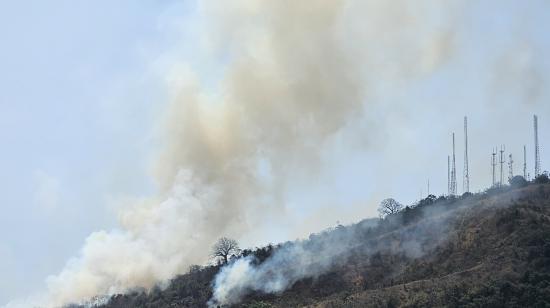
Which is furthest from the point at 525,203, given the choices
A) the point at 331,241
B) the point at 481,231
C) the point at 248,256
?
the point at 248,256

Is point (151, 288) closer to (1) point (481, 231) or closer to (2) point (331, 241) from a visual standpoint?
(2) point (331, 241)

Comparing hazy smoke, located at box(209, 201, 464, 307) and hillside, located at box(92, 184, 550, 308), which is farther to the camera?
hazy smoke, located at box(209, 201, 464, 307)

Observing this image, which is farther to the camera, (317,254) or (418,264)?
(317,254)

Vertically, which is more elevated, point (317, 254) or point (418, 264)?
point (317, 254)

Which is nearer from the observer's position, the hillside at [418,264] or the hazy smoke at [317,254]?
the hillside at [418,264]

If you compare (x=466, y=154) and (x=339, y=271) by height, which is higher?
(x=466, y=154)

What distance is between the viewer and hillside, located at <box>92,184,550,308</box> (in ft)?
381

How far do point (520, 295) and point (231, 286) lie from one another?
187 feet

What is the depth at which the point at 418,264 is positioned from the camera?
450 ft

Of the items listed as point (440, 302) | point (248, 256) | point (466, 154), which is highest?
point (466, 154)

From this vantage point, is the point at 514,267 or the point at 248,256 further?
the point at 248,256

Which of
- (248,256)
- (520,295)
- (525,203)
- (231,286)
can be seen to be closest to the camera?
(520,295)

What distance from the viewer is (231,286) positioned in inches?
5782

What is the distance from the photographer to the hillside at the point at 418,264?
116 m
